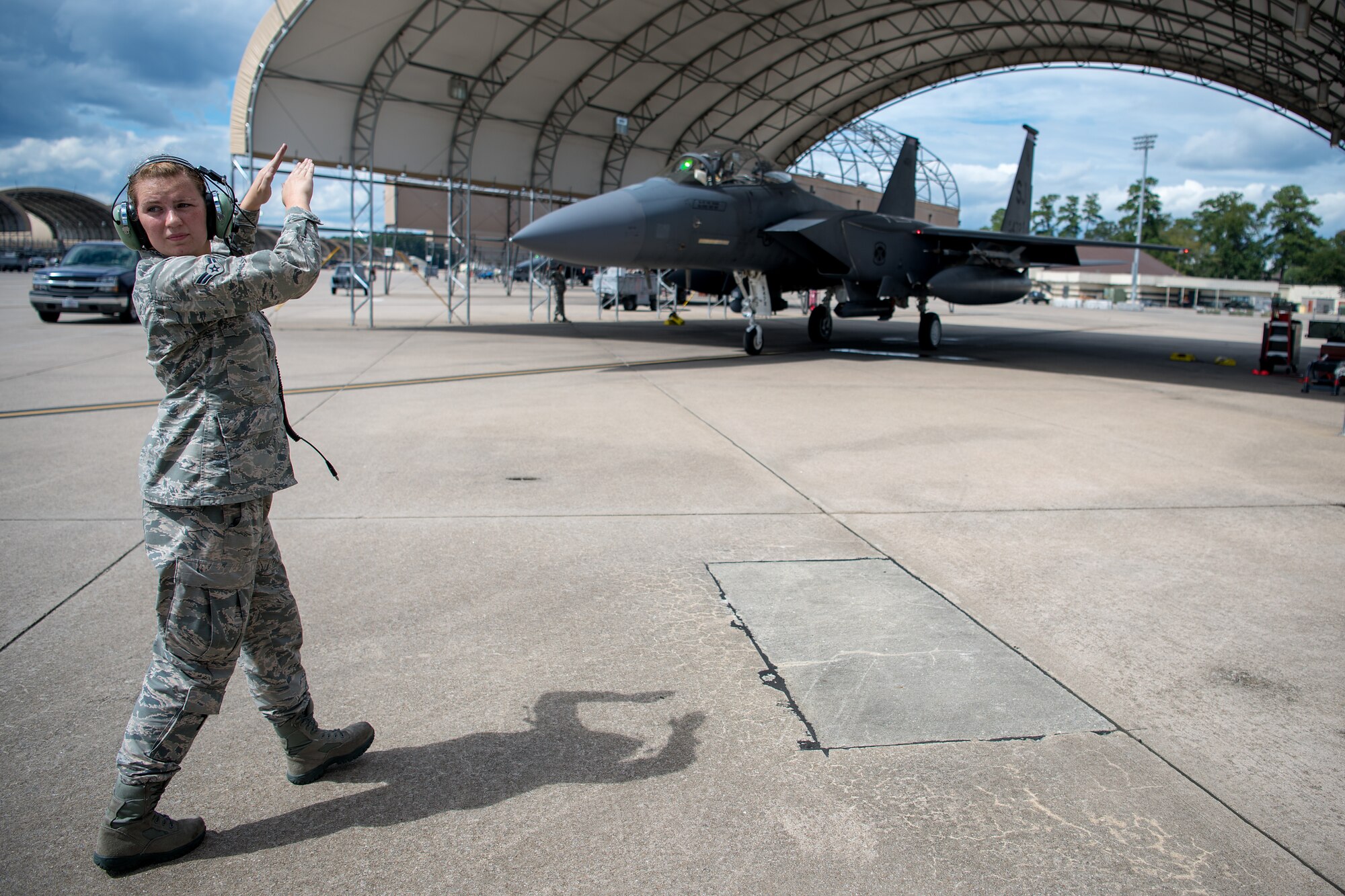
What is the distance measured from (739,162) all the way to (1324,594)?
11104mm

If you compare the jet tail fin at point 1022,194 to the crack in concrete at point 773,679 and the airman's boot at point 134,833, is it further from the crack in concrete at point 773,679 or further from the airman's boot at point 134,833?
the airman's boot at point 134,833

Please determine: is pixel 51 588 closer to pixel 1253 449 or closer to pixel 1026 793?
pixel 1026 793

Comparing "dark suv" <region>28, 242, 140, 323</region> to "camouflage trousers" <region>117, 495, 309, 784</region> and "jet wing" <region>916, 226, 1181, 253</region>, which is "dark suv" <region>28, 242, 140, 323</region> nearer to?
"jet wing" <region>916, 226, 1181, 253</region>

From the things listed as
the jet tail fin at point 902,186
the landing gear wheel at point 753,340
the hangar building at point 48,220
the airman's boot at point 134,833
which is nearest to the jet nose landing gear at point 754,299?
the landing gear wheel at point 753,340

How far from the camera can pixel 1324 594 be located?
410 cm

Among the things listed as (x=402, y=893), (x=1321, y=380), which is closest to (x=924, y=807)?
(x=402, y=893)

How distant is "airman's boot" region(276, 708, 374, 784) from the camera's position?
2461mm

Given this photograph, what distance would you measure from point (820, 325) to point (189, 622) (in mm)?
15739

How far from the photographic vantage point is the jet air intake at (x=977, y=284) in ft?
52.7

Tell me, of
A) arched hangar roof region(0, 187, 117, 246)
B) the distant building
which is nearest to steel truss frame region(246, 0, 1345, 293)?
the distant building

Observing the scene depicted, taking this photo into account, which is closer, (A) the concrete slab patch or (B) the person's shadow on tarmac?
(B) the person's shadow on tarmac

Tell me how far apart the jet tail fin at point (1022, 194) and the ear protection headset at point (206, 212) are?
821 inches

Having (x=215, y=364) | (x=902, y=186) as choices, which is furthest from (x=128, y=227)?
(x=902, y=186)

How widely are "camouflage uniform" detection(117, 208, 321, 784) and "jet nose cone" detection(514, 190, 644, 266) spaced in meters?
9.38
